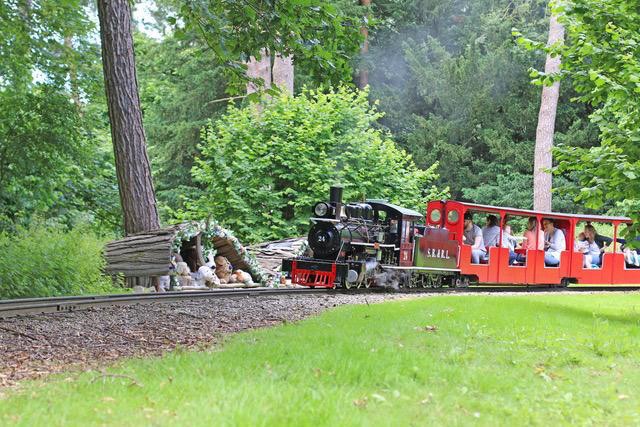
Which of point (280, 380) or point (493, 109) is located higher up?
point (493, 109)

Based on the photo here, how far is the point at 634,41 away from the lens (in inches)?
378

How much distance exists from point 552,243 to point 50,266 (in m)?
13.2

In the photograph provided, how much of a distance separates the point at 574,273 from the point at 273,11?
13.9m

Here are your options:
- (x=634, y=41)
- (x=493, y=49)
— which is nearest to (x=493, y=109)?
(x=493, y=49)

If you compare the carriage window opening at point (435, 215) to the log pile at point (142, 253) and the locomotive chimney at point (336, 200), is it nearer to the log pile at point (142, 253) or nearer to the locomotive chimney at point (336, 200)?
the locomotive chimney at point (336, 200)

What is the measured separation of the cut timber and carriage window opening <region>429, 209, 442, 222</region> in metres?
5.97

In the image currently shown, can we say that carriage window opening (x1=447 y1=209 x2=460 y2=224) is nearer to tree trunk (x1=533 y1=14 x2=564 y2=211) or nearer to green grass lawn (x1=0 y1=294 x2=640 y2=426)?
green grass lawn (x1=0 y1=294 x2=640 y2=426)

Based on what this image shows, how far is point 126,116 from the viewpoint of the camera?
1512cm

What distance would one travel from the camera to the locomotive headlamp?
15.6 meters

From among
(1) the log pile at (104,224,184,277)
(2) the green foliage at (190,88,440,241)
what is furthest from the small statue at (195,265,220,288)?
(2) the green foliage at (190,88,440,241)

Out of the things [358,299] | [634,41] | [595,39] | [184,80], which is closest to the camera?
[634,41]

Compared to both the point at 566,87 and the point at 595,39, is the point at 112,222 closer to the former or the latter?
the point at 595,39

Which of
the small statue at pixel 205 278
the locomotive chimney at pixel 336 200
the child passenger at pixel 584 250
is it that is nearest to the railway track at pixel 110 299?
the small statue at pixel 205 278

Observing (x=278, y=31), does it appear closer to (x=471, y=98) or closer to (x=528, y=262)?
(x=528, y=262)
